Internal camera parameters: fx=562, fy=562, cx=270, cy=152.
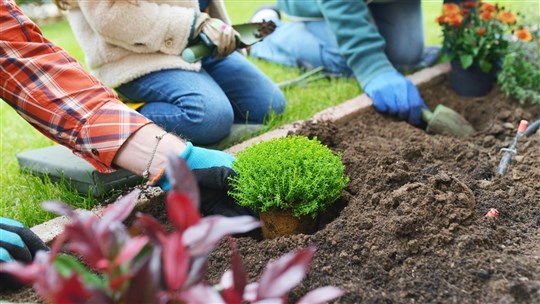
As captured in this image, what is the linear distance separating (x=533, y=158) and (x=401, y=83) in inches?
34.6

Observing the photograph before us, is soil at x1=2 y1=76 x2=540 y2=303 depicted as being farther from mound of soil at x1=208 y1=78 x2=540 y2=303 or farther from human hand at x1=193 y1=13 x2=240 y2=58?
human hand at x1=193 y1=13 x2=240 y2=58

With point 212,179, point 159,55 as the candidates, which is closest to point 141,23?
point 159,55

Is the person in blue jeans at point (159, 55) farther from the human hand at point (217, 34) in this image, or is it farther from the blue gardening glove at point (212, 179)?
the blue gardening glove at point (212, 179)

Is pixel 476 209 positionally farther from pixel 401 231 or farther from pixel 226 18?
pixel 226 18

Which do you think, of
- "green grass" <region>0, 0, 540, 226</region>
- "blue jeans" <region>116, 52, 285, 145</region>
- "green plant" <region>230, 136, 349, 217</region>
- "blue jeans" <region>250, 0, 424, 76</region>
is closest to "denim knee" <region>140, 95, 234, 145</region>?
"blue jeans" <region>116, 52, 285, 145</region>

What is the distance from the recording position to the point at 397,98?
2.69m

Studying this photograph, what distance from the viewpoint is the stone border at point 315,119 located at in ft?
5.60


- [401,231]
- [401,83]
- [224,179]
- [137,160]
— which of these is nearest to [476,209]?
[401,231]

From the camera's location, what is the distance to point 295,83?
10.9 feet

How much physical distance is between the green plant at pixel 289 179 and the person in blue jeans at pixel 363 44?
1146 millimetres

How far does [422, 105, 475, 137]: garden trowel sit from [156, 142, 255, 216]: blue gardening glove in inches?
44.4

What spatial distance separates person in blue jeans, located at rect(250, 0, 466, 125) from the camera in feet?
9.02

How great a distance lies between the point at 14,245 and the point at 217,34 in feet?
4.12

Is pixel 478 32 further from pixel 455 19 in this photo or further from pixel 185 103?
pixel 185 103
